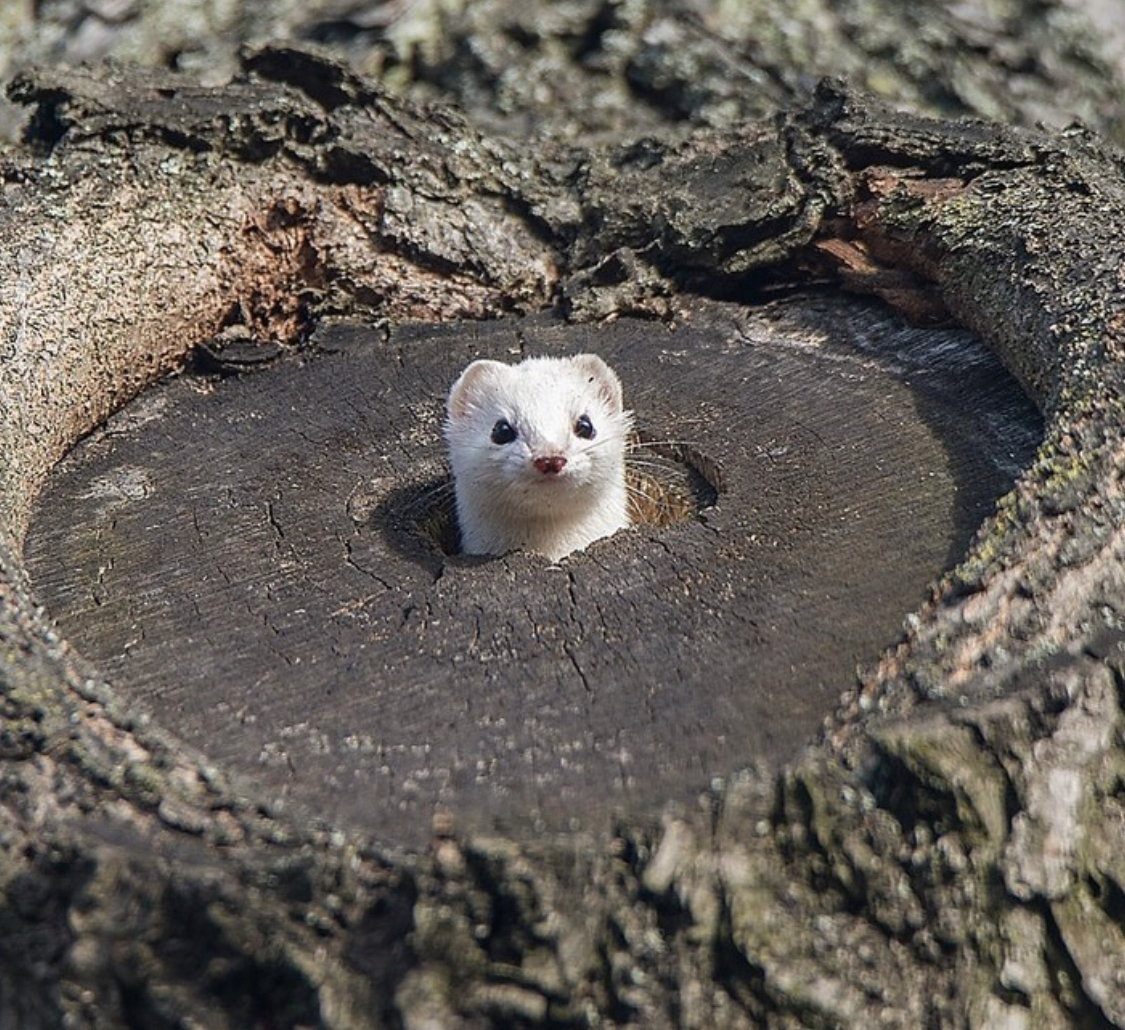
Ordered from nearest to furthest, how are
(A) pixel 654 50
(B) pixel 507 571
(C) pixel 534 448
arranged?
(B) pixel 507 571 → (C) pixel 534 448 → (A) pixel 654 50

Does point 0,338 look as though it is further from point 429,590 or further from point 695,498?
point 695,498

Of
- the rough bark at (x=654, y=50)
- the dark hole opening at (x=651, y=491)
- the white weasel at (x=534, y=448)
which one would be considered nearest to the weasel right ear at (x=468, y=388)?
the white weasel at (x=534, y=448)

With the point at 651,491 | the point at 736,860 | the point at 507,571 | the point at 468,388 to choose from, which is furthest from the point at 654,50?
the point at 736,860

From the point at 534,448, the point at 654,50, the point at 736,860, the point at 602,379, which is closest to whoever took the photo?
the point at 736,860

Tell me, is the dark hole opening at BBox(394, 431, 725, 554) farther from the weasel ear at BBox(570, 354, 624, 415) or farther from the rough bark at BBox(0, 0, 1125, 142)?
the rough bark at BBox(0, 0, 1125, 142)

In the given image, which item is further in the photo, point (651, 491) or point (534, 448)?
point (651, 491)

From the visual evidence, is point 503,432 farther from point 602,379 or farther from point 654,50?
point 654,50

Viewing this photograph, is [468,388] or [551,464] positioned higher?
[468,388]
